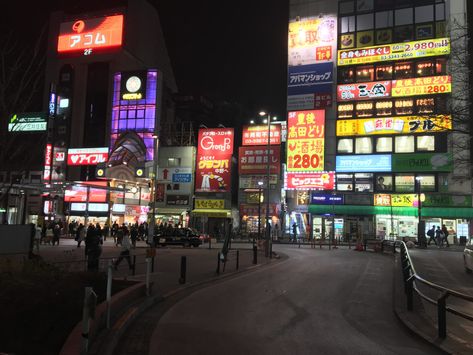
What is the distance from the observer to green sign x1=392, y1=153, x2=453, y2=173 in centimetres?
4862

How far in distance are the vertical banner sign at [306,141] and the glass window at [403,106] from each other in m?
7.93

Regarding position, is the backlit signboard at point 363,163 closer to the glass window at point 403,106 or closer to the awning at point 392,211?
the awning at point 392,211

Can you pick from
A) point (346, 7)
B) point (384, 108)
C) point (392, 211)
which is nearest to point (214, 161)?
point (384, 108)

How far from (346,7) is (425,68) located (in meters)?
12.4

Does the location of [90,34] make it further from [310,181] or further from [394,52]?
[394,52]

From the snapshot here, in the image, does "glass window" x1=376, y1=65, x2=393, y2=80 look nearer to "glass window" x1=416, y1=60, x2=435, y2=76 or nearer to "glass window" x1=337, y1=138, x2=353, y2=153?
"glass window" x1=416, y1=60, x2=435, y2=76

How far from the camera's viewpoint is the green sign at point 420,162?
48.6 meters

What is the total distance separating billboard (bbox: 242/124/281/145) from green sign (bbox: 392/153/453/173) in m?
12.9

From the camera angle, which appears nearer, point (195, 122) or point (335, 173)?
point (335, 173)

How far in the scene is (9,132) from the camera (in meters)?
11.2

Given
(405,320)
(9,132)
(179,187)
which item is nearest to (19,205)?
(179,187)

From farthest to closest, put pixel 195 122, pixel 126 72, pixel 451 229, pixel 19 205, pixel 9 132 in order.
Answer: pixel 195 122
pixel 126 72
pixel 451 229
pixel 19 205
pixel 9 132

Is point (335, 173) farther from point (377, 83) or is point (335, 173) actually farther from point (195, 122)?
point (195, 122)

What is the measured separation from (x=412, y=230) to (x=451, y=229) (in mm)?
3765
